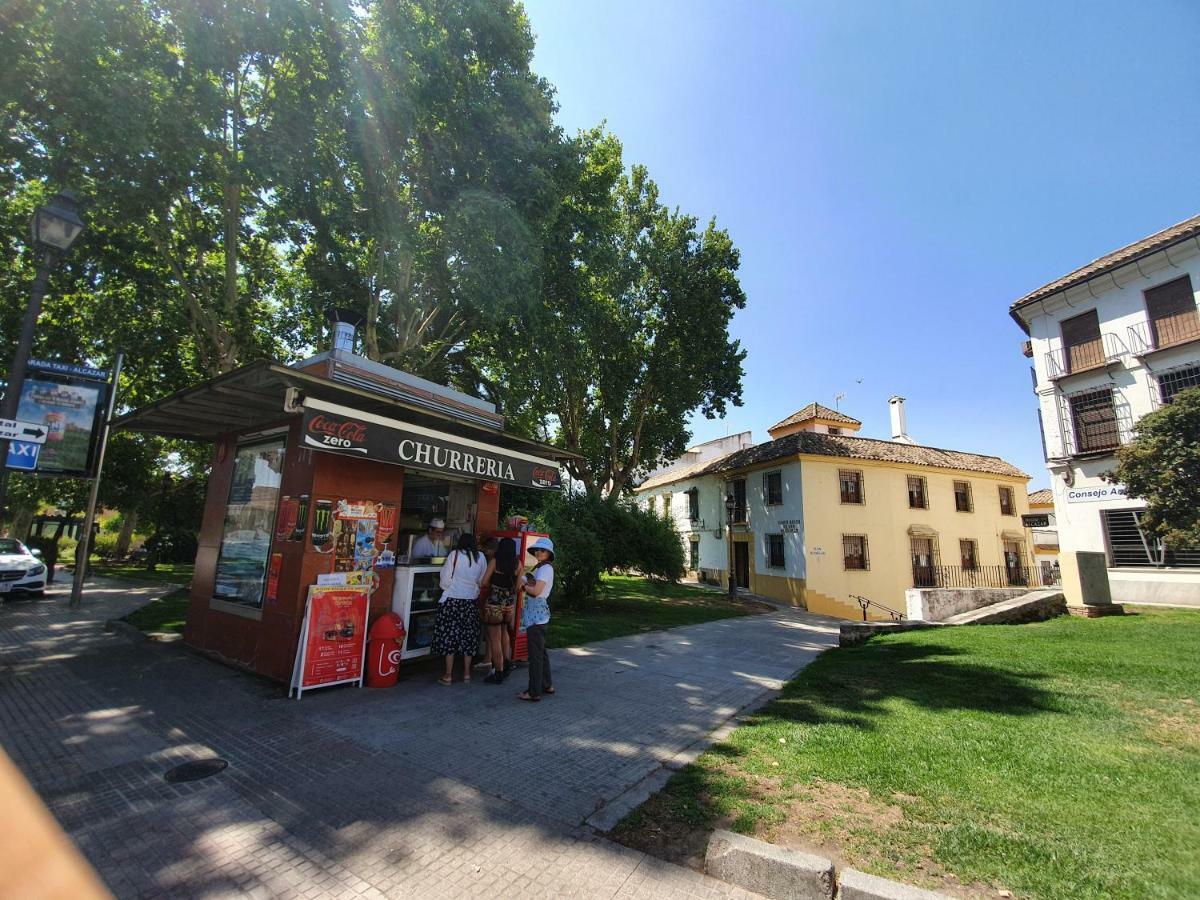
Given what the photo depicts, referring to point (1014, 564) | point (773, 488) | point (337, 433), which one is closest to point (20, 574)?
point (337, 433)

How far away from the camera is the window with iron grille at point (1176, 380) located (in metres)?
13.9

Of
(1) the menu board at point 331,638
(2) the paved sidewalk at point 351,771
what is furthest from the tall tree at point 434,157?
(2) the paved sidewalk at point 351,771

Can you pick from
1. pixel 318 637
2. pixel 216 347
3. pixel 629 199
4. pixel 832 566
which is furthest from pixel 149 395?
pixel 832 566

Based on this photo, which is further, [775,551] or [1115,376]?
[775,551]

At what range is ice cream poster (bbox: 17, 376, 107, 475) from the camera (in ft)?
33.9

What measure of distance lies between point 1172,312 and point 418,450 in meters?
19.8

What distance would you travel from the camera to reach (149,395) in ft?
59.5

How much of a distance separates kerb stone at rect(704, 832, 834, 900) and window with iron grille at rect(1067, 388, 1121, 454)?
1805 centimetres


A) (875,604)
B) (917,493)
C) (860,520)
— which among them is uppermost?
(917,493)

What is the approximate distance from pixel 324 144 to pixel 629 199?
43.3ft

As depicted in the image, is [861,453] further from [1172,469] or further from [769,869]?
[769,869]

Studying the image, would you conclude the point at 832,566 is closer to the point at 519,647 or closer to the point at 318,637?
the point at 519,647

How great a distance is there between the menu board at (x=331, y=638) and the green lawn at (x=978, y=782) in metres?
4.18

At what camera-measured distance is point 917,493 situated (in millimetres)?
24062
